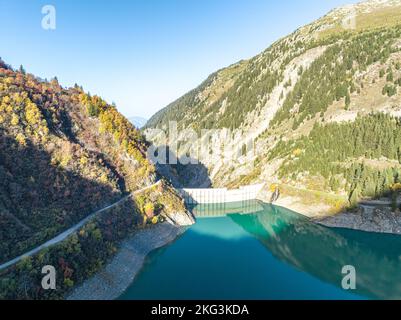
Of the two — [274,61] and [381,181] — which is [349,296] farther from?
[274,61]

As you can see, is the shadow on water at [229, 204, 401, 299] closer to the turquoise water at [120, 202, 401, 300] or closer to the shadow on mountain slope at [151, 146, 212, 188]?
the turquoise water at [120, 202, 401, 300]

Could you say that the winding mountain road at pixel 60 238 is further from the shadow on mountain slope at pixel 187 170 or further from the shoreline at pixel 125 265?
the shadow on mountain slope at pixel 187 170

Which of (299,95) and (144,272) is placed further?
(299,95)

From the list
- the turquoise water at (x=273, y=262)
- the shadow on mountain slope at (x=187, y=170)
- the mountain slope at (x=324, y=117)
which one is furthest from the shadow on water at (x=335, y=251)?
the shadow on mountain slope at (x=187, y=170)

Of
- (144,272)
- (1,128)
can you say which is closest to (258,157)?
(144,272)

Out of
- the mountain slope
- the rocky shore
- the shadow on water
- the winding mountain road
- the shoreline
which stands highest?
the mountain slope

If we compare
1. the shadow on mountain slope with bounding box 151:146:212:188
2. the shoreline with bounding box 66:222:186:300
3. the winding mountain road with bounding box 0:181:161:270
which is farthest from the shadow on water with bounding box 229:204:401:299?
the shadow on mountain slope with bounding box 151:146:212:188
